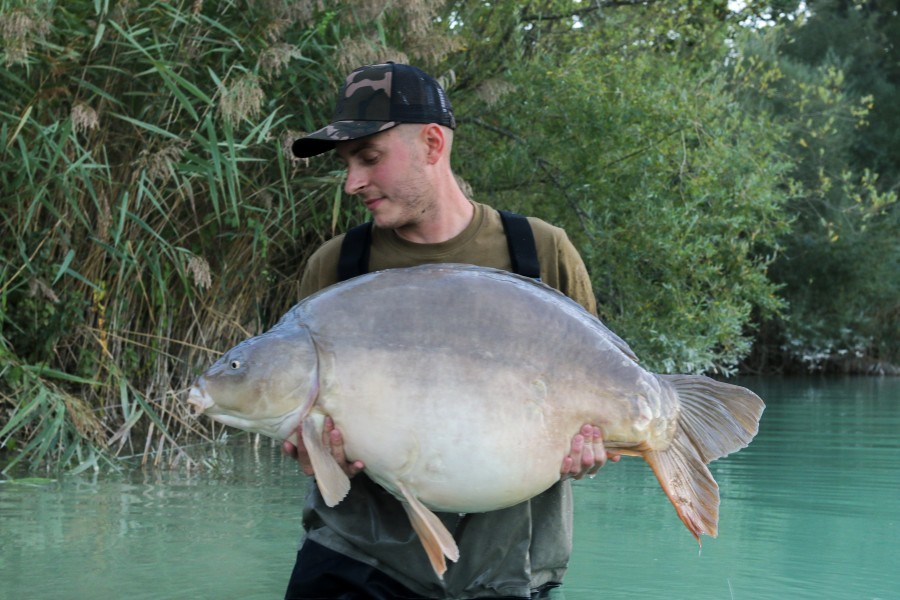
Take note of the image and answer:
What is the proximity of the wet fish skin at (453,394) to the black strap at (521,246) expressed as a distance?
243 millimetres

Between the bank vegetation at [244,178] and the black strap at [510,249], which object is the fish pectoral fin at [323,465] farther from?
the bank vegetation at [244,178]

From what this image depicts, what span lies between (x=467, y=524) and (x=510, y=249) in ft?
2.32

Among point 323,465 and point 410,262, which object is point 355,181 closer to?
point 410,262

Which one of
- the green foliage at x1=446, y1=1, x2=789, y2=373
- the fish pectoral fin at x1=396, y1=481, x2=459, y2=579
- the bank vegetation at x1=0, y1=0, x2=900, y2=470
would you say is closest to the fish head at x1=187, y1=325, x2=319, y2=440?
the fish pectoral fin at x1=396, y1=481, x2=459, y2=579

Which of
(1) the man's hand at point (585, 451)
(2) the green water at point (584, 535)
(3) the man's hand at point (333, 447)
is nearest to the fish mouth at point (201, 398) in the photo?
(3) the man's hand at point (333, 447)

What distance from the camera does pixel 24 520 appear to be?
5.17m

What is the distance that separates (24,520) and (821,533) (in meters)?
3.33

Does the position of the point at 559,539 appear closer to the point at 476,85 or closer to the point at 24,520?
the point at 24,520

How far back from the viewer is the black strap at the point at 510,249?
310cm

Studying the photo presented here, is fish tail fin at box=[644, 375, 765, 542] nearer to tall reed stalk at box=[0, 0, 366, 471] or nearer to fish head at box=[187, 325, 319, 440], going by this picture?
fish head at box=[187, 325, 319, 440]

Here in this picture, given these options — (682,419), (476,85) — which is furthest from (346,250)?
(476,85)

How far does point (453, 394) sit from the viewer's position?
8.71 feet

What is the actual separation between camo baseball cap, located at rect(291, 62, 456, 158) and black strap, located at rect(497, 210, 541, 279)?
315mm

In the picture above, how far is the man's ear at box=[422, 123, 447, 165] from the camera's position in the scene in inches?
121
